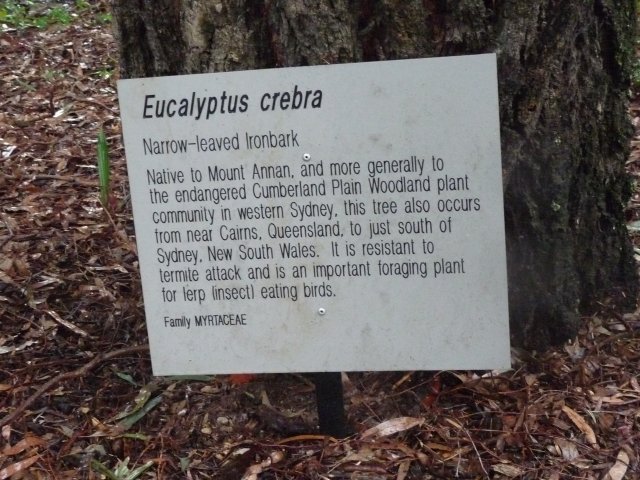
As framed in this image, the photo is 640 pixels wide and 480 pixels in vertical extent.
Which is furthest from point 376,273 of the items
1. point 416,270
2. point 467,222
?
point 467,222

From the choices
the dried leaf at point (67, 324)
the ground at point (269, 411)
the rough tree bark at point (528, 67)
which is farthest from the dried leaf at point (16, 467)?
the rough tree bark at point (528, 67)

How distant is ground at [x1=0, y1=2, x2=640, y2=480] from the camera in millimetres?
2020

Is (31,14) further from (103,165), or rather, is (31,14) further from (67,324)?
(67,324)

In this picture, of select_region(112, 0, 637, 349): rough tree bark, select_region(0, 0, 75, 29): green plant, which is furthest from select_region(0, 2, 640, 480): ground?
select_region(0, 0, 75, 29): green plant

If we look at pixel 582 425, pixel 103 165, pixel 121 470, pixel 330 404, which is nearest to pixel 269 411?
pixel 330 404

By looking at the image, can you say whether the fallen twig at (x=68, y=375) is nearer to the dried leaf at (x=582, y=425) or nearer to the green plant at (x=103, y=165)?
the green plant at (x=103, y=165)

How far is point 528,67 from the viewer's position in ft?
6.63

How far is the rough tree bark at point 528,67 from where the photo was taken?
1918 millimetres

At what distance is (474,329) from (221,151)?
2.42ft

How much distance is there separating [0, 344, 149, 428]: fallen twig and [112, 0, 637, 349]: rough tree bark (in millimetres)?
887

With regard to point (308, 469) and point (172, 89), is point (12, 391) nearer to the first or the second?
point (308, 469)

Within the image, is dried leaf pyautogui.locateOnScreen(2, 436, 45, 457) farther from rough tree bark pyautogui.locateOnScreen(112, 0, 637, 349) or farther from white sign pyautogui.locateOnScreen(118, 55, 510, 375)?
rough tree bark pyautogui.locateOnScreen(112, 0, 637, 349)

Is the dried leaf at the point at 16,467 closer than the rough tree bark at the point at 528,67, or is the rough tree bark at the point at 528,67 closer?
the rough tree bark at the point at 528,67

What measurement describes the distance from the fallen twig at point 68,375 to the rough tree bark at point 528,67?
887 mm
